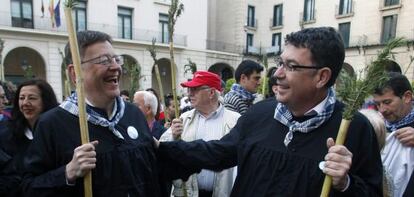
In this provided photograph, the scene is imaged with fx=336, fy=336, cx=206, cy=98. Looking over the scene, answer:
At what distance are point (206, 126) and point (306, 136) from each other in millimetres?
1777

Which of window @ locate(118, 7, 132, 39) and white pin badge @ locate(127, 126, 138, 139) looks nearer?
white pin badge @ locate(127, 126, 138, 139)

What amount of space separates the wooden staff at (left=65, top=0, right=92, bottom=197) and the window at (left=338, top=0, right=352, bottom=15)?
2870cm

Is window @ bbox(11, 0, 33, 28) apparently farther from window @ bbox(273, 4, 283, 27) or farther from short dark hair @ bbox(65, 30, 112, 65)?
window @ bbox(273, 4, 283, 27)

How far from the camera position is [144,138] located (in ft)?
7.87

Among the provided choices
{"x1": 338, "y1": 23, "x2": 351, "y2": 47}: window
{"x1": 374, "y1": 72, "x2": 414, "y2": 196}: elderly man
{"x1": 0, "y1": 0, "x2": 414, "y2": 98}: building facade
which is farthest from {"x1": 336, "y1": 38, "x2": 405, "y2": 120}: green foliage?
{"x1": 338, "y1": 23, "x2": 351, "y2": 47}: window

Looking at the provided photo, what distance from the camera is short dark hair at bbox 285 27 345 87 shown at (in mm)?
1907

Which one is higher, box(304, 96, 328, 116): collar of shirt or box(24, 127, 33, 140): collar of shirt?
box(304, 96, 328, 116): collar of shirt

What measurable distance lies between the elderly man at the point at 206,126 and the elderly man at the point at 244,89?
0.95m

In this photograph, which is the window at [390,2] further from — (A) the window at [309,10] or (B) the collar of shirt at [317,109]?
(B) the collar of shirt at [317,109]

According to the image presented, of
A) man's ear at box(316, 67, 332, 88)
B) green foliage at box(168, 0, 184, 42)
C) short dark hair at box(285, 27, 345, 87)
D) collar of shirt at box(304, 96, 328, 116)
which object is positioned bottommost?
collar of shirt at box(304, 96, 328, 116)

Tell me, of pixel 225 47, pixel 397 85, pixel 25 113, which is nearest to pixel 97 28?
pixel 225 47

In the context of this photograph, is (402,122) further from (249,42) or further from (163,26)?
(249,42)

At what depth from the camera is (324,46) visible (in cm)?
190

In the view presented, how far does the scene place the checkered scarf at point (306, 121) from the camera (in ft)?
6.36
